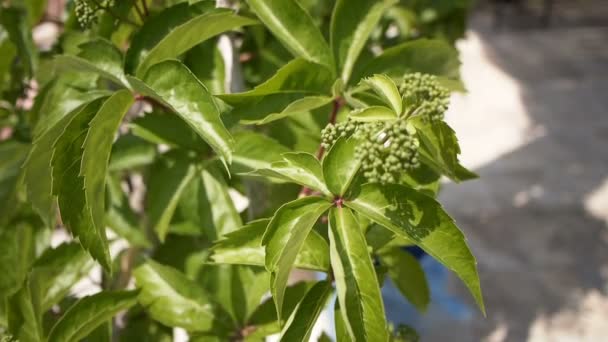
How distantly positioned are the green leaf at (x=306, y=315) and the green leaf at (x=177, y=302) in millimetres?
193

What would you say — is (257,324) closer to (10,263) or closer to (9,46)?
(10,263)

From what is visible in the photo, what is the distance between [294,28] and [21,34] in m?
0.47

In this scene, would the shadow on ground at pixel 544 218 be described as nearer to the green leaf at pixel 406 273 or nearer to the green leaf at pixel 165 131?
the green leaf at pixel 406 273

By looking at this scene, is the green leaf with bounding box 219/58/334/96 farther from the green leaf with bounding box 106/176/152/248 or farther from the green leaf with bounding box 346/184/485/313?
the green leaf with bounding box 106/176/152/248

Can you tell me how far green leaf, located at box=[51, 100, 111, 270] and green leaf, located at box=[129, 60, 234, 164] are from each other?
0.22 ft

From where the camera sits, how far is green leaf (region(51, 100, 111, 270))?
626 mm

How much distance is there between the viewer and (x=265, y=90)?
0.68 meters

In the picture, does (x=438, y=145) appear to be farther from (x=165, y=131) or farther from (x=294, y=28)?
(x=165, y=131)

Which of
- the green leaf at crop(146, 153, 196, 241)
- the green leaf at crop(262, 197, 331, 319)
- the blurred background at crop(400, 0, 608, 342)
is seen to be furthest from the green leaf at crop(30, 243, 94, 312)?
the blurred background at crop(400, 0, 608, 342)

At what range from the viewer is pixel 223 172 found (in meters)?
0.82

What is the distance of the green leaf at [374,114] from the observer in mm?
574

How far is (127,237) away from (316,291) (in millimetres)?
374

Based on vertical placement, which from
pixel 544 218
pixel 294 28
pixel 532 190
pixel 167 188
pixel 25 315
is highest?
pixel 532 190

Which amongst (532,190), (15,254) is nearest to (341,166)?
(15,254)
